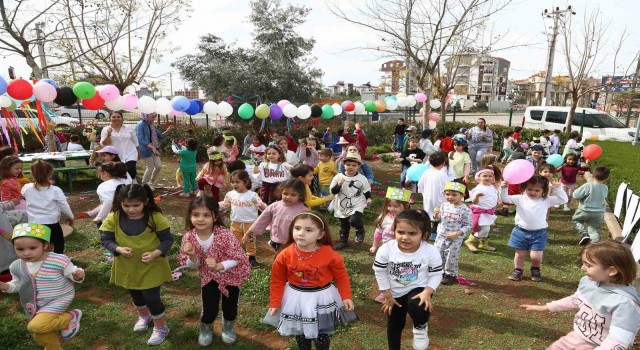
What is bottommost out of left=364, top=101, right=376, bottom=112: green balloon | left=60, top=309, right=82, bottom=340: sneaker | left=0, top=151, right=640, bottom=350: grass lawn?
left=0, top=151, right=640, bottom=350: grass lawn

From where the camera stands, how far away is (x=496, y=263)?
5695 mm

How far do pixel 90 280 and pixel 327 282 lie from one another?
3.58 metres

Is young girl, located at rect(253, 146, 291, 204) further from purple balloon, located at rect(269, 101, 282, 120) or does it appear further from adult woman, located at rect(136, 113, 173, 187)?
purple balloon, located at rect(269, 101, 282, 120)

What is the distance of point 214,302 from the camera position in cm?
353

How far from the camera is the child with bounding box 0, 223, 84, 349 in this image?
10.0ft

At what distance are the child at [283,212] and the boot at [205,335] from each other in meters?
1.04

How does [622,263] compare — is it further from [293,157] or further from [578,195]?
[293,157]

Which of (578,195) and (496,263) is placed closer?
(496,263)

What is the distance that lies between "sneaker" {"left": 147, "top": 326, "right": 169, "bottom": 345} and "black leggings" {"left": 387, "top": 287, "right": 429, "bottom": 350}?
6.66ft

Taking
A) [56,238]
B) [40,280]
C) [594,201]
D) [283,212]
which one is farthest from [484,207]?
[56,238]

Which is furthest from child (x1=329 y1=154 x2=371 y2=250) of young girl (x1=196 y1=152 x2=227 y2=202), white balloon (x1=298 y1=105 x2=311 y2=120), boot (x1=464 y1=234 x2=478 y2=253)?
white balloon (x1=298 y1=105 x2=311 y2=120)

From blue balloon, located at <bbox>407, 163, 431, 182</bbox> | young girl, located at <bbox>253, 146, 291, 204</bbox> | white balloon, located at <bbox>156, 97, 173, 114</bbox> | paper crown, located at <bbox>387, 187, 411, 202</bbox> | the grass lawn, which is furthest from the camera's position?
white balloon, located at <bbox>156, 97, 173, 114</bbox>

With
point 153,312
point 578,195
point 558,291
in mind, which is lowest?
point 558,291

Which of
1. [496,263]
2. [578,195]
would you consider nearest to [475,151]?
[578,195]
